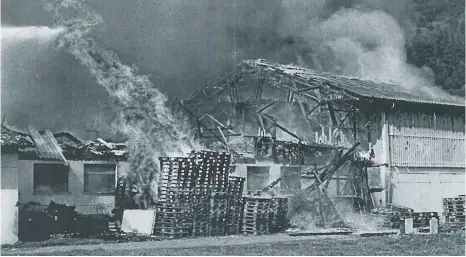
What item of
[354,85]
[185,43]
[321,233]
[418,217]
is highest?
[185,43]

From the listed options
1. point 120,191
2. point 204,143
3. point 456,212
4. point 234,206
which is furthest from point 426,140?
point 120,191

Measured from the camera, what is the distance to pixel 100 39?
25.5m

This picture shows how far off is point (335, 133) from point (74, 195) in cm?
1141

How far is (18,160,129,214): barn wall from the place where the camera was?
2209 cm

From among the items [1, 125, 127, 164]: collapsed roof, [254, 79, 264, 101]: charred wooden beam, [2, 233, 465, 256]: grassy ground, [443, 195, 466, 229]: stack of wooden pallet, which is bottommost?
[2, 233, 465, 256]: grassy ground

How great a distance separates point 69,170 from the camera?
922 inches

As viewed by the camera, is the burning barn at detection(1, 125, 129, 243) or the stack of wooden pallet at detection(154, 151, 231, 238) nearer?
the stack of wooden pallet at detection(154, 151, 231, 238)

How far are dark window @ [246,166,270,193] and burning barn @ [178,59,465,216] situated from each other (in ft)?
0.13

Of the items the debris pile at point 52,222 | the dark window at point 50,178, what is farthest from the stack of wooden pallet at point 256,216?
the dark window at point 50,178

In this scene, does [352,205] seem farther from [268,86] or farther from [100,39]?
[100,39]

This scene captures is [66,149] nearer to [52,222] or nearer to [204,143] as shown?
[52,222]

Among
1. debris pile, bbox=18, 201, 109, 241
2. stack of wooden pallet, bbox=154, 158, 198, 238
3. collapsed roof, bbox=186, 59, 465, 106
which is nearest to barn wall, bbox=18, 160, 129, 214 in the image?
debris pile, bbox=18, 201, 109, 241

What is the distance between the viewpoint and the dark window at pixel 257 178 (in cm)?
2675

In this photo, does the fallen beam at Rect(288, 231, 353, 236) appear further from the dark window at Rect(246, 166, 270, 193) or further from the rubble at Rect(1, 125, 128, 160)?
the rubble at Rect(1, 125, 128, 160)
